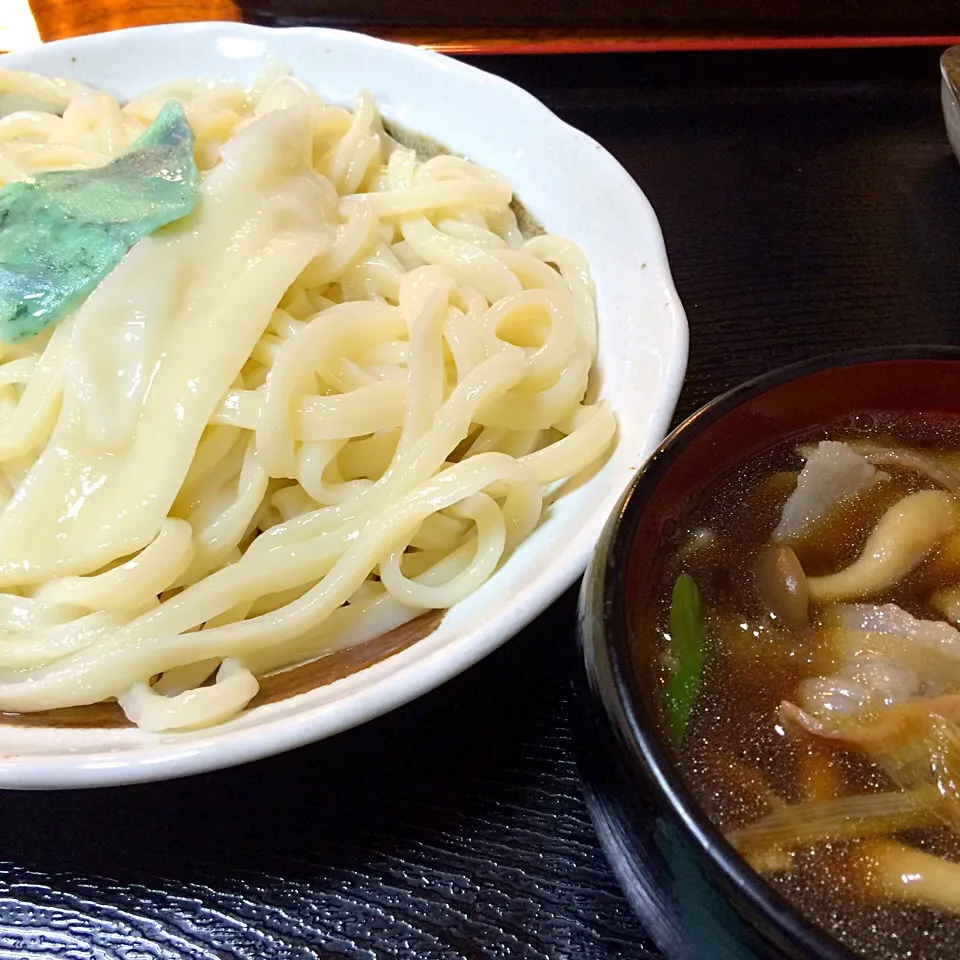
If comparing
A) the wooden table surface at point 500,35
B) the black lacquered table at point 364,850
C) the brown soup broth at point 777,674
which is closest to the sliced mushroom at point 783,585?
the brown soup broth at point 777,674

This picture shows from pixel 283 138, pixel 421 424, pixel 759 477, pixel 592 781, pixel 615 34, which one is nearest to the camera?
pixel 592 781

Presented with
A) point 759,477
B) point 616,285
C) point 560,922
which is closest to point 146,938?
point 560,922

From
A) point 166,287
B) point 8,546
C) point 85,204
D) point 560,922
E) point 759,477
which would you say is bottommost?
point 560,922

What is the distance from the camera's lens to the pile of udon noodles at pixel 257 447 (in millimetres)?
1316

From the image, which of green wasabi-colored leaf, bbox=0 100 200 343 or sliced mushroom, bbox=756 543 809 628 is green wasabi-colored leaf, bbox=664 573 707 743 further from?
green wasabi-colored leaf, bbox=0 100 200 343

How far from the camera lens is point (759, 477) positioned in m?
1.03

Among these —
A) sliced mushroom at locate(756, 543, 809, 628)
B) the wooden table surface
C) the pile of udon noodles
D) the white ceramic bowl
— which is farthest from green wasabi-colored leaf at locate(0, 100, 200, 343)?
the wooden table surface

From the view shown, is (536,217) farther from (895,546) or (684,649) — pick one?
(684,649)

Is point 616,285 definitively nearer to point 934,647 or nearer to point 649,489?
point 649,489

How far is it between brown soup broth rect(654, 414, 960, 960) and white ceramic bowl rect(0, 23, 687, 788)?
0.86 ft

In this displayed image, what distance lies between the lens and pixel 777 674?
895 mm

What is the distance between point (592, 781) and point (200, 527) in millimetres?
838

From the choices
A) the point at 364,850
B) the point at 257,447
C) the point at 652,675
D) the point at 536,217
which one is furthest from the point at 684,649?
the point at 536,217

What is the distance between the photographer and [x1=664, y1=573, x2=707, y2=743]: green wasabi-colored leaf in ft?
2.70
